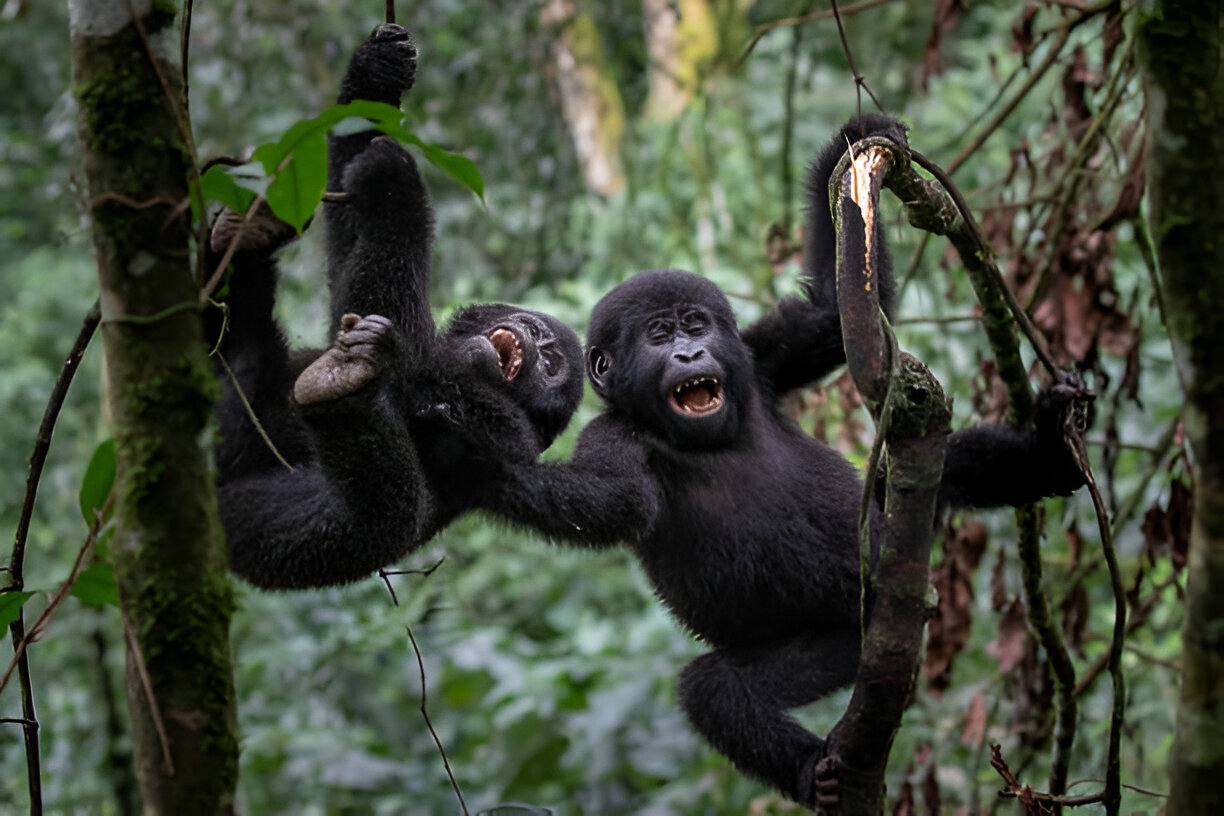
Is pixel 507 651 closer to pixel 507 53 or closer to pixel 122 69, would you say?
pixel 507 53

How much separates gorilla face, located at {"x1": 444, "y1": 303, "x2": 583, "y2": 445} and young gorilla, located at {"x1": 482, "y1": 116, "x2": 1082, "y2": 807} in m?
0.11

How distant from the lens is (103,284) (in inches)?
66.4

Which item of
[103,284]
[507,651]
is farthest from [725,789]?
[103,284]

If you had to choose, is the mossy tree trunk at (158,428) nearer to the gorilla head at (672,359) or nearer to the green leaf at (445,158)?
the green leaf at (445,158)

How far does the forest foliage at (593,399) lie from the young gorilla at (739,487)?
0.45 m

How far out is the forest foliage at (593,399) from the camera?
4.29m

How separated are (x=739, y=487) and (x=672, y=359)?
466 millimetres

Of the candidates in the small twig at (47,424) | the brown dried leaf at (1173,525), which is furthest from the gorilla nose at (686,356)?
the small twig at (47,424)

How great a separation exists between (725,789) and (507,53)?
15.2ft

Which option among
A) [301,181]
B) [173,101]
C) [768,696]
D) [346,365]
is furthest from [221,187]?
[768,696]

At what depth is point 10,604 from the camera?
7.00 ft

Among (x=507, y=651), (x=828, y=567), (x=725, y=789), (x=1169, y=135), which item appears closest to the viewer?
(x=1169, y=135)

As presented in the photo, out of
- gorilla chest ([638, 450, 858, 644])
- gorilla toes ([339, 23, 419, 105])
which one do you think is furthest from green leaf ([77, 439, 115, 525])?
gorilla chest ([638, 450, 858, 644])

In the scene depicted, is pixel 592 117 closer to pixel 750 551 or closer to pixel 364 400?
pixel 750 551
